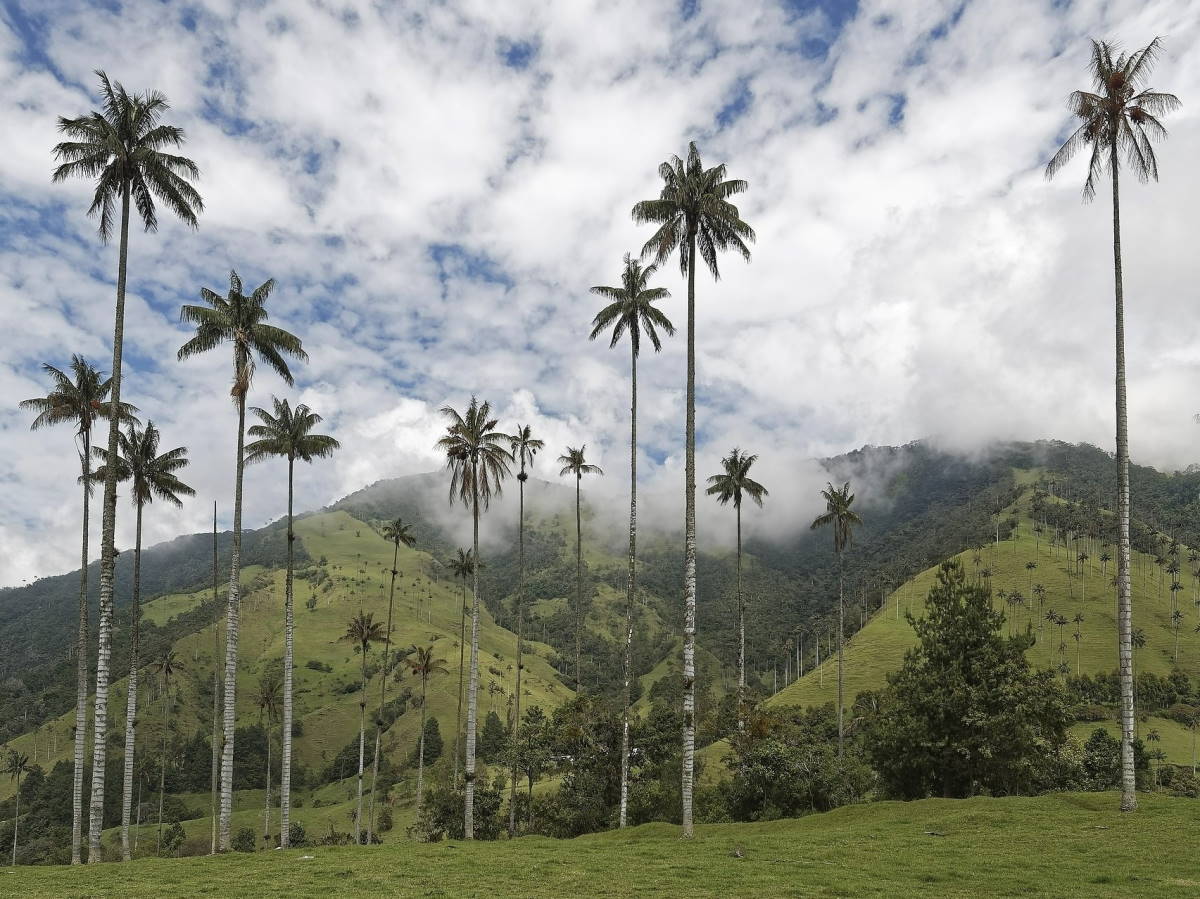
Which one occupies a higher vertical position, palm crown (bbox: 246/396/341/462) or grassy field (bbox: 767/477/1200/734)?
palm crown (bbox: 246/396/341/462)

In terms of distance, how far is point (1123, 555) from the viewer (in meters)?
32.7

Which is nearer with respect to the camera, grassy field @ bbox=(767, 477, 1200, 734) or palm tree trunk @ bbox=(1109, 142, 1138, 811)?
palm tree trunk @ bbox=(1109, 142, 1138, 811)

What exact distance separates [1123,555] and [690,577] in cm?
1937

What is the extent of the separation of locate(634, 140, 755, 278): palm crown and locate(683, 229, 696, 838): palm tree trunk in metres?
0.61

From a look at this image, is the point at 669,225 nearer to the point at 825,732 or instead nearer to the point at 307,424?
the point at 307,424

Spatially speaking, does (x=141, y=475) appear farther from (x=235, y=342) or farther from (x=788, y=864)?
(x=788, y=864)

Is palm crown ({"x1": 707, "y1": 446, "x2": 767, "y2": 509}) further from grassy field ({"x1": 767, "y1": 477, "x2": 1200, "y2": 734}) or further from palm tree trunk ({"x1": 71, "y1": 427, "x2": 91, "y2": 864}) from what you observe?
grassy field ({"x1": 767, "y1": 477, "x2": 1200, "y2": 734})

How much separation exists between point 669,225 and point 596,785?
4107cm

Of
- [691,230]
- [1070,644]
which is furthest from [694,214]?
[1070,644]

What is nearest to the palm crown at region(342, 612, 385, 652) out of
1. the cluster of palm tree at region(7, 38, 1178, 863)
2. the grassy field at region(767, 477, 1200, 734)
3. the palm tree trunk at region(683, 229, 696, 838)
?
the cluster of palm tree at region(7, 38, 1178, 863)

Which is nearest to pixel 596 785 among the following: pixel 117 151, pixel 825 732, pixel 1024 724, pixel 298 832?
pixel 1024 724

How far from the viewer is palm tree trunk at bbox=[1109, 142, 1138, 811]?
99.2ft

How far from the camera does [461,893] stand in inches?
773

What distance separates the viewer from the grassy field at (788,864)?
64.7 feet
